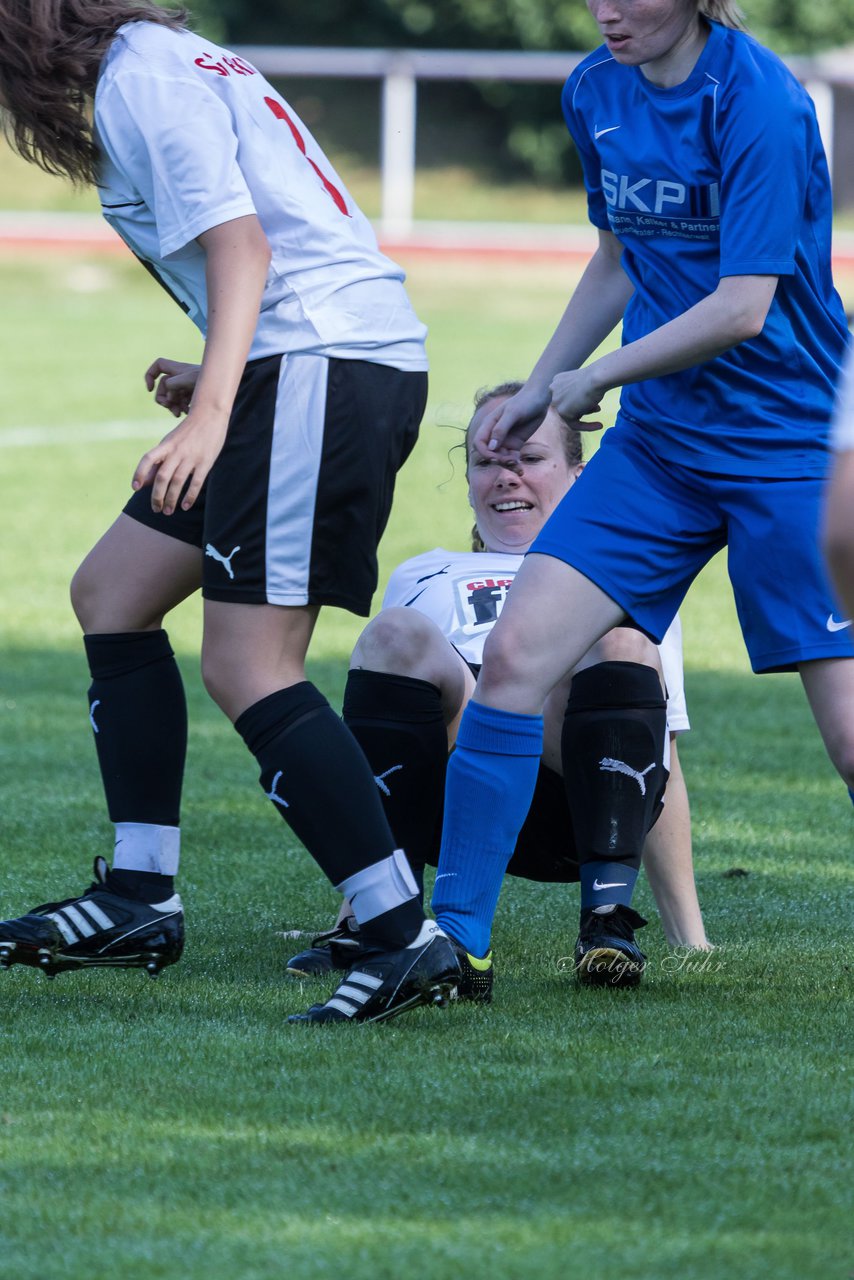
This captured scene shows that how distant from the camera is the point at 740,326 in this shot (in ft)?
10.1

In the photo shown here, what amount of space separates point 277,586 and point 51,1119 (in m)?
0.91

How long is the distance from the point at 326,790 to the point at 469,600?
2.75ft

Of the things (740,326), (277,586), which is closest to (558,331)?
(740,326)

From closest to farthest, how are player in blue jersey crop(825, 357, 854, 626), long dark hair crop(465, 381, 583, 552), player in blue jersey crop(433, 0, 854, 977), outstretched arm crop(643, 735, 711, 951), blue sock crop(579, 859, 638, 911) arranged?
player in blue jersey crop(825, 357, 854, 626) → player in blue jersey crop(433, 0, 854, 977) → blue sock crop(579, 859, 638, 911) → outstretched arm crop(643, 735, 711, 951) → long dark hair crop(465, 381, 583, 552)

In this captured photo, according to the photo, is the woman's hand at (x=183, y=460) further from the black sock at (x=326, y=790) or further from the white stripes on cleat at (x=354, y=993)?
the white stripes on cleat at (x=354, y=993)

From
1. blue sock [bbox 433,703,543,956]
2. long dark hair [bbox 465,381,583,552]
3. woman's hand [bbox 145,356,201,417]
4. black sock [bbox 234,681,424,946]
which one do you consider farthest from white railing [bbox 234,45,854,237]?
black sock [bbox 234,681,424,946]

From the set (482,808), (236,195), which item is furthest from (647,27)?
(482,808)

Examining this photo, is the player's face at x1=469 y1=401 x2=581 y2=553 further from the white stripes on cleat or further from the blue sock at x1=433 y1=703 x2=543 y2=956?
the white stripes on cleat

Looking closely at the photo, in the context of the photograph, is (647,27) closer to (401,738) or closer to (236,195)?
(236,195)

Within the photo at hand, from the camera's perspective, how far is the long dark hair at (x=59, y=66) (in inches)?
122

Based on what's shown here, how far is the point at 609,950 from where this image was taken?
341 cm

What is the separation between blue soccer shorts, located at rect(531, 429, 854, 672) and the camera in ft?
10.5

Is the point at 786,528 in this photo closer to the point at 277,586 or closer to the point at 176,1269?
the point at 277,586

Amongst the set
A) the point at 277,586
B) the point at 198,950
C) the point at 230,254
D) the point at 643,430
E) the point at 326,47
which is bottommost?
the point at 198,950
